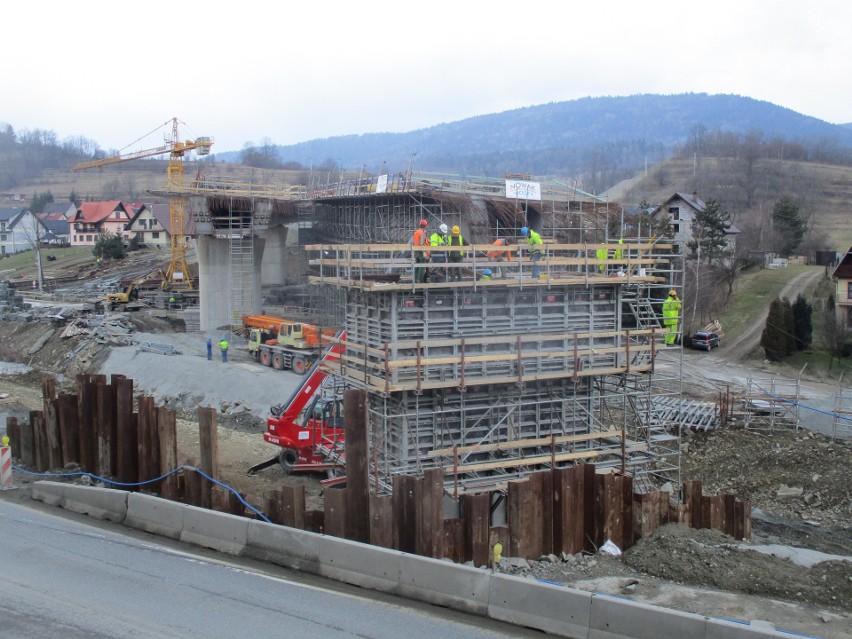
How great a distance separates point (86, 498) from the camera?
45.5ft

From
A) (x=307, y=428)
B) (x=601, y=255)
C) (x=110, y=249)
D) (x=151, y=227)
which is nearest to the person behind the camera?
(x=601, y=255)

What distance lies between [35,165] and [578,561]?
7836 inches

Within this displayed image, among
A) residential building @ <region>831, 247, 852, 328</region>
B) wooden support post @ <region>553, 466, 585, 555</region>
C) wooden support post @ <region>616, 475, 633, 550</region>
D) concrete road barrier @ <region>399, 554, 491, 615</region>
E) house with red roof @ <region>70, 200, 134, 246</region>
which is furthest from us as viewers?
house with red roof @ <region>70, 200, 134, 246</region>

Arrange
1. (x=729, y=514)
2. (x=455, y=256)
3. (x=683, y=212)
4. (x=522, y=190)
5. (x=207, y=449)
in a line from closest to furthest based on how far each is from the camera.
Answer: (x=207, y=449), (x=729, y=514), (x=455, y=256), (x=522, y=190), (x=683, y=212)

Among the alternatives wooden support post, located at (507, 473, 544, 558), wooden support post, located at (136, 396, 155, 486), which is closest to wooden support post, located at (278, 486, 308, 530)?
wooden support post, located at (507, 473, 544, 558)

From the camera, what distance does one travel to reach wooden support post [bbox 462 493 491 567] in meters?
11.2

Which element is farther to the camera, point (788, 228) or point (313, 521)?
point (788, 228)

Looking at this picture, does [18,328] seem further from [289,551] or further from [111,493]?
[289,551]

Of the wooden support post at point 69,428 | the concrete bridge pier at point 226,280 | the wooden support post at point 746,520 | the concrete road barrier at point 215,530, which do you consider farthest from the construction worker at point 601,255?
the concrete bridge pier at point 226,280

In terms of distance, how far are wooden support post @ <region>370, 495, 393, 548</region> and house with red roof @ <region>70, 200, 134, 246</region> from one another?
10153 cm

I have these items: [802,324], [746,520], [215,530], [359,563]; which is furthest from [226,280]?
[359,563]

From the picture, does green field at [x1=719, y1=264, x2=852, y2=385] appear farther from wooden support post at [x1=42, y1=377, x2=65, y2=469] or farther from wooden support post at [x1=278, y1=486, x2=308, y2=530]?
wooden support post at [x1=42, y1=377, x2=65, y2=469]

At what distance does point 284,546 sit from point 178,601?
1715 millimetres

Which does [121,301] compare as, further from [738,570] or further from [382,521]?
[738,570]
